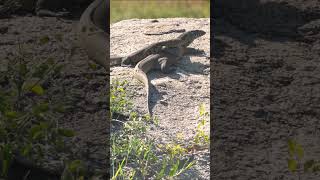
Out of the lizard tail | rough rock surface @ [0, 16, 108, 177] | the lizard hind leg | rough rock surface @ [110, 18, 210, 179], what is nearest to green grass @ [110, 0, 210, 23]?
rough rock surface @ [110, 18, 210, 179]

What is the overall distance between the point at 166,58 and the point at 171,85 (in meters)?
0.88

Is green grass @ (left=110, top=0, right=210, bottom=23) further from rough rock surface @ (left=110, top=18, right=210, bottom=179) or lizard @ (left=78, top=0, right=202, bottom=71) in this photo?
lizard @ (left=78, top=0, right=202, bottom=71)

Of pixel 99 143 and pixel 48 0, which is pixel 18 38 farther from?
pixel 99 143

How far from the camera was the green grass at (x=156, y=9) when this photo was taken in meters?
8.04

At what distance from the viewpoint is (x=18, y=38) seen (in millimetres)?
3283

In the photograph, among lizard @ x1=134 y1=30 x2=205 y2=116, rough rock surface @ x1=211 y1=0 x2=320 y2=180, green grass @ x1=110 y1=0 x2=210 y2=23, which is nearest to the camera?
rough rock surface @ x1=211 y1=0 x2=320 y2=180

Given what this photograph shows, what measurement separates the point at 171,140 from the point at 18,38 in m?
1.26

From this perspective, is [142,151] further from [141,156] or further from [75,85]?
[75,85]

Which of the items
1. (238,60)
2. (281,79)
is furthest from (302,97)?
(238,60)

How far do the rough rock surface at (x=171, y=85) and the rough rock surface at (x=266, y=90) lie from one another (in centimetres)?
49

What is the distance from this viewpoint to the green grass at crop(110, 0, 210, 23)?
8.04 m

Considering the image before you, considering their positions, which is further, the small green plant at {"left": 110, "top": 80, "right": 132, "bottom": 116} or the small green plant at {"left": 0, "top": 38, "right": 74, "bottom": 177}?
the small green plant at {"left": 110, "top": 80, "right": 132, "bottom": 116}

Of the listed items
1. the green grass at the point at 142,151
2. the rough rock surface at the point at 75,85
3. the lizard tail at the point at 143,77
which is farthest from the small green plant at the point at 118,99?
the rough rock surface at the point at 75,85

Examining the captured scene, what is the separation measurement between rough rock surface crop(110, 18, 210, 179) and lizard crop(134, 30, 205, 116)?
0.07 metres
